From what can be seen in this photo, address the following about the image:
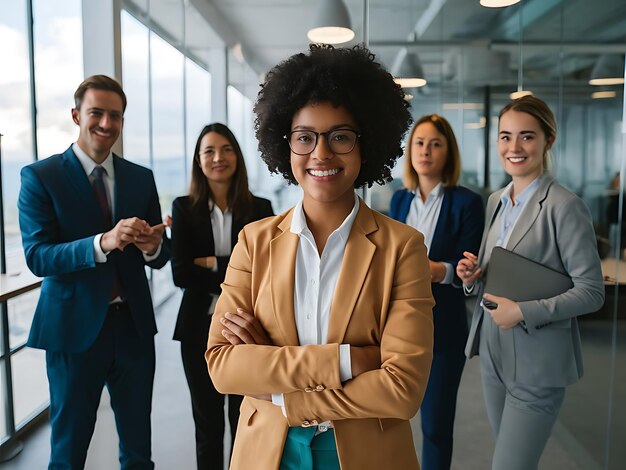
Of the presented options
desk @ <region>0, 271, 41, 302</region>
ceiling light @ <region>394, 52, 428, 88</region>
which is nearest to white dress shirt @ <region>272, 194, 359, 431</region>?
desk @ <region>0, 271, 41, 302</region>

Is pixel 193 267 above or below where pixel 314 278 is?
below

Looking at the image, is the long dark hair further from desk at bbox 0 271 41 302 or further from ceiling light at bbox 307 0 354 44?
ceiling light at bbox 307 0 354 44

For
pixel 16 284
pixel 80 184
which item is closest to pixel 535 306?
pixel 80 184

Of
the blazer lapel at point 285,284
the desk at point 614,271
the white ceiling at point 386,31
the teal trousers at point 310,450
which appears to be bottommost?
the teal trousers at point 310,450

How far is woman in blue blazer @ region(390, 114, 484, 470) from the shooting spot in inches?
106

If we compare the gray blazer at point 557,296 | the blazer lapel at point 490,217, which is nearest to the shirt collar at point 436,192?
the blazer lapel at point 490,217

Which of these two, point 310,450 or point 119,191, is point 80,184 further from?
point 310,450

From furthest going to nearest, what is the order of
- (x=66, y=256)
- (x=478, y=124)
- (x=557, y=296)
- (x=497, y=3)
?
(x=478, y=124) → (x=497, y=3) → (x=66, y=256) → (x=557, y=296)

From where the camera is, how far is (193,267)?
271 cm

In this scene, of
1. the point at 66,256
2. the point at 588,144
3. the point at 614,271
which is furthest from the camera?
the point at 588,144

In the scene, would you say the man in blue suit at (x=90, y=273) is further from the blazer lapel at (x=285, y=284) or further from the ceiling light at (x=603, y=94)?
the ceiling light at (x=603, y=94)

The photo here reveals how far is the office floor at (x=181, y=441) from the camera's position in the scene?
325 cm

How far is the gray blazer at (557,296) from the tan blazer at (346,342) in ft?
3.26

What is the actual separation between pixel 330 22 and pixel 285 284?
163 inches
